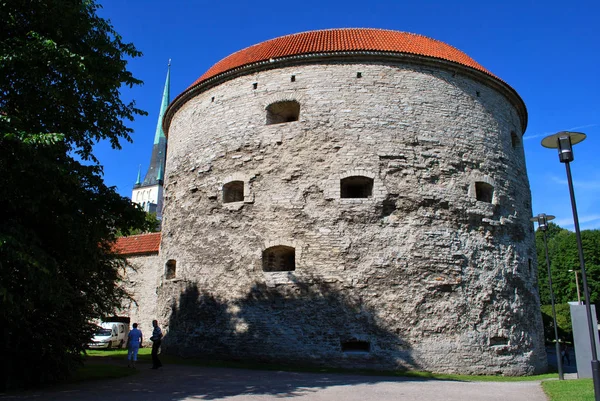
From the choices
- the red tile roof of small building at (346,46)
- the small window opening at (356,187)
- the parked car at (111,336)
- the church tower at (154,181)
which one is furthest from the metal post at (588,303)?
the church tower at (154,181)

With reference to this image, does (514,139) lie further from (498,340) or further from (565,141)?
(565,141)

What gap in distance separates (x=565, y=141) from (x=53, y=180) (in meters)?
6.96

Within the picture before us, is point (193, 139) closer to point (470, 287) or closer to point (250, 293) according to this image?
point (250, 293)

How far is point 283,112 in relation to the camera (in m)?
13.0

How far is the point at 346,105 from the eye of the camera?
1219 centimetres

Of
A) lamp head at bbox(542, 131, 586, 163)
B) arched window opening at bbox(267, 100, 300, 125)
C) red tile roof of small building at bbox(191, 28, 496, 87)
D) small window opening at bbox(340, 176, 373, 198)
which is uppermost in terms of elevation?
red tile roof of small building at bbox(191, 28, 496, 87)

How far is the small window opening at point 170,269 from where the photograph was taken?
13.7 meters

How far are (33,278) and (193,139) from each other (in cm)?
789

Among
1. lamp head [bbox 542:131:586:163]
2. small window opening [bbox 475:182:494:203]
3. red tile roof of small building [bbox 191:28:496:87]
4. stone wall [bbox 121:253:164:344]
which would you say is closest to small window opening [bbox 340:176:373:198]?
small window opening [bbox 475:182:494:203]

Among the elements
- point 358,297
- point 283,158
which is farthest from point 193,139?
point 358,297

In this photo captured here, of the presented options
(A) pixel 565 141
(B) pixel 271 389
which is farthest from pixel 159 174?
(A) pixel 565 141

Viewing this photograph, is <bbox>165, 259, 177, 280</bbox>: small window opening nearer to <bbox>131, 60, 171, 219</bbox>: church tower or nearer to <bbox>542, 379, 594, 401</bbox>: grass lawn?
<bbox>542, 379, 594, 401</bbox>: grass lawn

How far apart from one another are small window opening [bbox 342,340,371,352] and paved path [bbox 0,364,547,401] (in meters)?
1.29

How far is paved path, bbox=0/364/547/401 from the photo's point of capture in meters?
6.78
